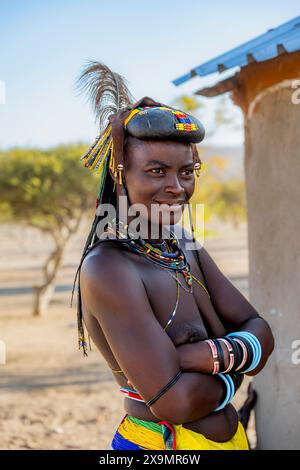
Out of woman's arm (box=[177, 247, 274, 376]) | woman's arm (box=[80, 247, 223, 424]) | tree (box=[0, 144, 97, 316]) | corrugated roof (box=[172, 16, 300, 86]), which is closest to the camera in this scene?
woman's arm (box=[80, 247, 223, 424])

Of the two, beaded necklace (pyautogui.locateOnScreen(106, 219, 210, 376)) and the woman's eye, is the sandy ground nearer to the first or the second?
beaded necklace (pyautogui.locateOnScreen(106, 219, 210, 376))

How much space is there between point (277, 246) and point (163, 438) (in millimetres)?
1689

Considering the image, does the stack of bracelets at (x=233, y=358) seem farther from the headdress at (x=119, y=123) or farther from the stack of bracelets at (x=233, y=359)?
the headdress at (x=119, y=123)

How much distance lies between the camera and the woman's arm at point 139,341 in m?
1.74

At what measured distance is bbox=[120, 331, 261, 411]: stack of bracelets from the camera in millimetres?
1864

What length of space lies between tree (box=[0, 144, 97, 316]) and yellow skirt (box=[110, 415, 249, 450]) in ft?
37.1

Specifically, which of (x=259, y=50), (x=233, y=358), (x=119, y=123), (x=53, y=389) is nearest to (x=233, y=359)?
(x=233, y=358)

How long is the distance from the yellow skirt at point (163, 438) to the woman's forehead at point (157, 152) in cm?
91

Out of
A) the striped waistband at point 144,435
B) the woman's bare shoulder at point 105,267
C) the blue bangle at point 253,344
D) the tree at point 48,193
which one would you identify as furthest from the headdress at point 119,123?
the tree at point 48,193

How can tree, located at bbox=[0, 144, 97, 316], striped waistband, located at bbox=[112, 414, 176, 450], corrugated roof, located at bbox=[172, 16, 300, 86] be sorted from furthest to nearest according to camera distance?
tree, located at bbox=[0, 144, 97, 316]
corrugated roof, located at bbox=[172, 16, 300, 86]
striped waistband, located at bbox=[112, 414, 176, 450]

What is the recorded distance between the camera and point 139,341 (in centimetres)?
173

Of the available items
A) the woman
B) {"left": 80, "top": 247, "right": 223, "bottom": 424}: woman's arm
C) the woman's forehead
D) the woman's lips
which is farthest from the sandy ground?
the woman's forehead
